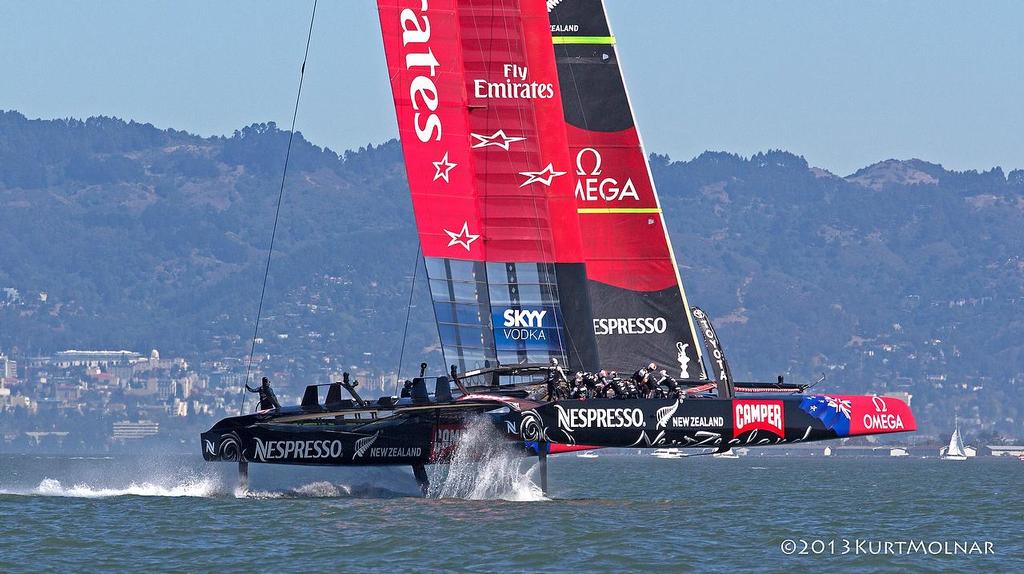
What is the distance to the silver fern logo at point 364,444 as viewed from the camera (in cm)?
2528

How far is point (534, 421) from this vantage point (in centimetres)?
2423

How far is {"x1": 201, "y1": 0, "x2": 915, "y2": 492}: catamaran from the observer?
81.8 ft

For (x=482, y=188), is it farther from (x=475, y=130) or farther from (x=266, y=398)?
(x=266, y=398)

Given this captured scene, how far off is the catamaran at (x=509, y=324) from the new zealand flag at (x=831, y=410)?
0.03 metres

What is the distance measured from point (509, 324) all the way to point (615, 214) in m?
3.53

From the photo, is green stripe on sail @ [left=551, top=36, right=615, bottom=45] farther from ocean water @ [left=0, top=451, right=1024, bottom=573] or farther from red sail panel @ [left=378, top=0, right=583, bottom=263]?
ocean water @ [left=0, top=451, right=1024, bottom=573]

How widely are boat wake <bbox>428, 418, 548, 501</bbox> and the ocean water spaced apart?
35 mm

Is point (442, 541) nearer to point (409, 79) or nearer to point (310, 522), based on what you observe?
point (310, 522)

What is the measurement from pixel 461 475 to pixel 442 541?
5.22 meters

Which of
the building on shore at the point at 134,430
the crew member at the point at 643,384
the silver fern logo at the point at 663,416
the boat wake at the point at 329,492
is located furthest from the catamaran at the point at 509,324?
the building on shore at the point at 134,430

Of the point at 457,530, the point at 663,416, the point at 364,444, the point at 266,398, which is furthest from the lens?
the point at 266,398

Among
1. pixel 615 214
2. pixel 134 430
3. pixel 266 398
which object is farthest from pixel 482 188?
pixel 134 430

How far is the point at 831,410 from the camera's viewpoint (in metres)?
25.9

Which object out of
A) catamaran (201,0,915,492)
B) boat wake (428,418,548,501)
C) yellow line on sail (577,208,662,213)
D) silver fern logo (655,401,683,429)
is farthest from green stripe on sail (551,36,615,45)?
silver fern logo (655,401,683,429)
